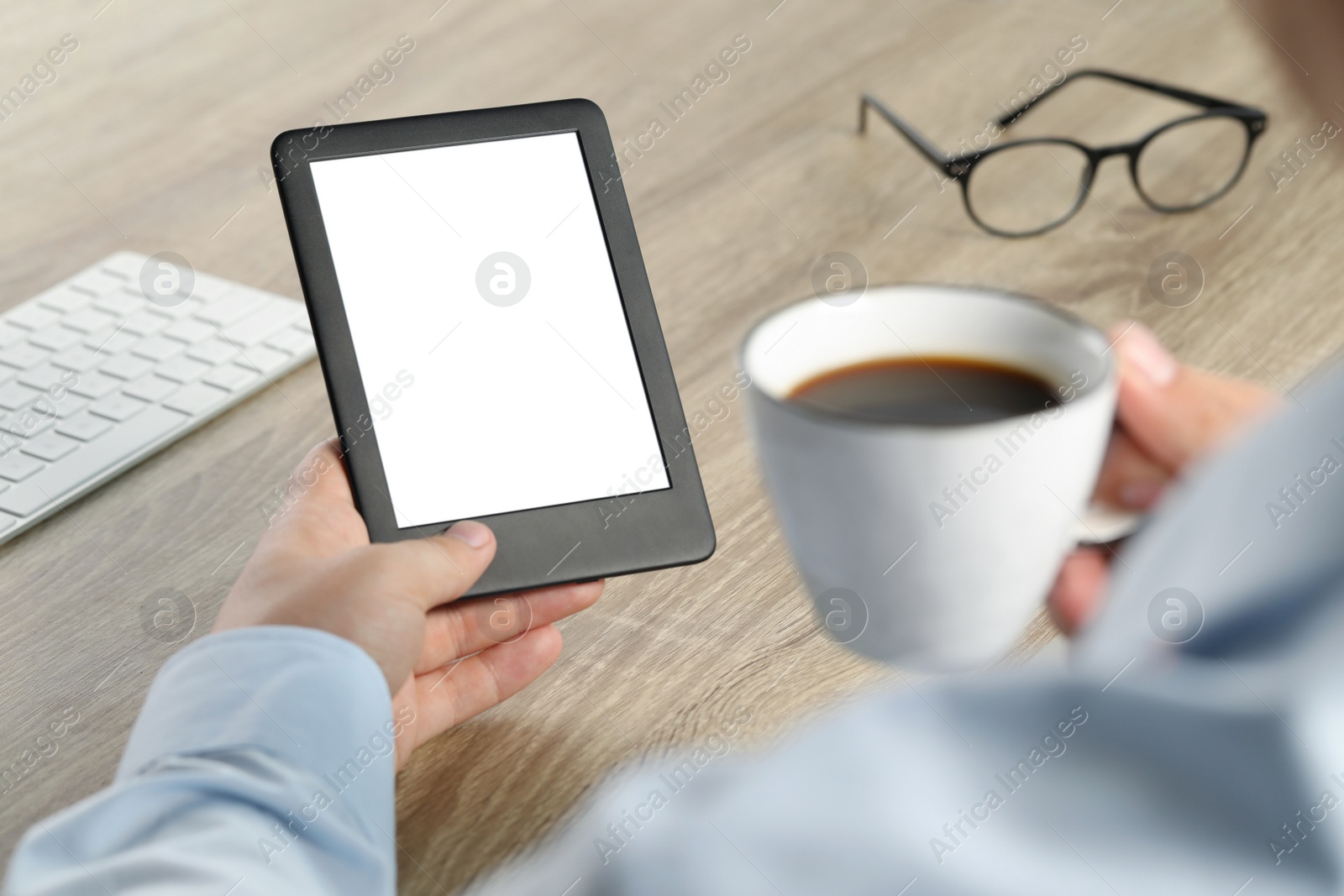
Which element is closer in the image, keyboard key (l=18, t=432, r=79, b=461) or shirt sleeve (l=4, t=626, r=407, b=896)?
shirt sleeve (l=4, t=626, r=407, b=896)

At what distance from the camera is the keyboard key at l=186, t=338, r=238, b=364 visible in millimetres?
779

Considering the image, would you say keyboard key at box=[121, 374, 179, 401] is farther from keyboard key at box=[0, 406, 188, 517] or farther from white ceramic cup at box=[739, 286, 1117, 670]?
white ceramic cup at box=[739, 286, 1117, 670]

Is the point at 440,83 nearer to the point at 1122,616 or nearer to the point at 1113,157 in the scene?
the point at 1113,157

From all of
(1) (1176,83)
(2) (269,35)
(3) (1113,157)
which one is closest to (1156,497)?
(3) (1113,157)

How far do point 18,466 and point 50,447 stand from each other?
22mm

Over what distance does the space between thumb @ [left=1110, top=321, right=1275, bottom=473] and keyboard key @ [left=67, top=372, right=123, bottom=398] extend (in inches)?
23.8

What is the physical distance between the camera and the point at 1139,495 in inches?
15.6

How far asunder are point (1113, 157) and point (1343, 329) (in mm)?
251

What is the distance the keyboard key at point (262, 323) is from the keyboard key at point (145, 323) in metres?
0.05

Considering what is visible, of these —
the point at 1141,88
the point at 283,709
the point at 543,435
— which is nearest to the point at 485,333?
the point at 543,435

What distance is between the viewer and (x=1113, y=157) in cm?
96

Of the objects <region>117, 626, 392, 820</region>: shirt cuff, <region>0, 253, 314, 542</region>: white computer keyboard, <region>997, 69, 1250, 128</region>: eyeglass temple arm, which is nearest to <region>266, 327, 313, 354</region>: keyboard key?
<region>0, 253, 314, 542</region>: white computer keyboard

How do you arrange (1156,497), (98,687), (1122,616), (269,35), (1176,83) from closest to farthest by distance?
(1122,616) < (1156,497) < (98,687) < (1176,83) < (269,35)

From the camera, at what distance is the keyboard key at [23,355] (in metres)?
0.76
